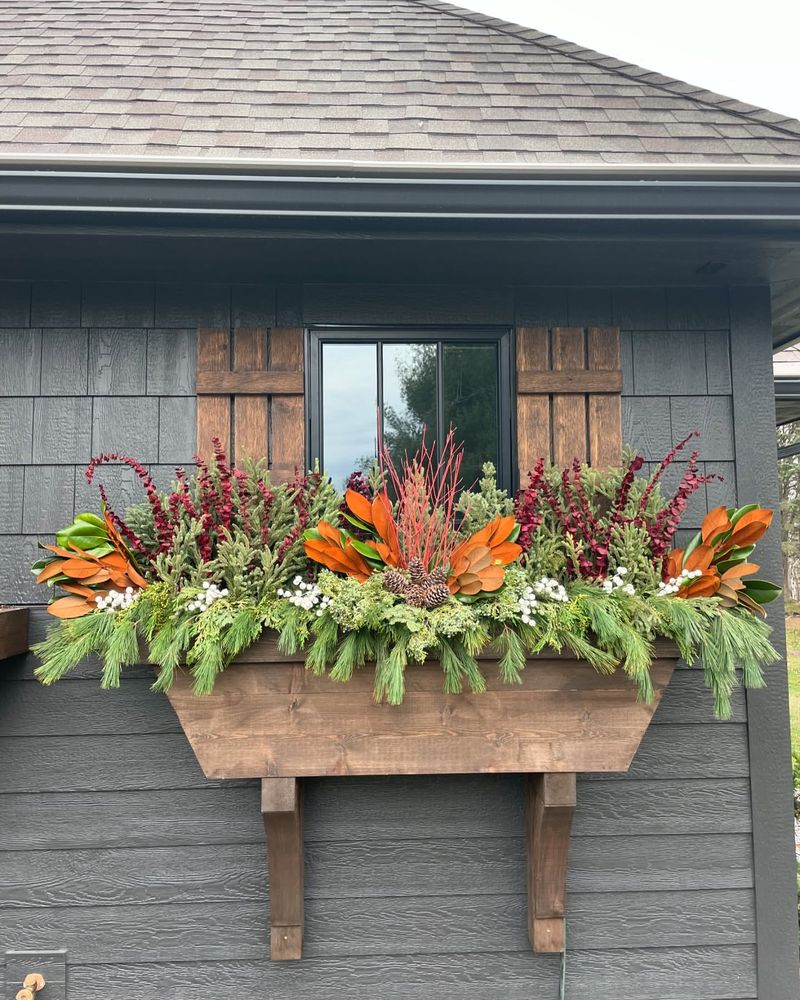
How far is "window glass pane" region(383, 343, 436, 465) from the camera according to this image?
1.96 meters

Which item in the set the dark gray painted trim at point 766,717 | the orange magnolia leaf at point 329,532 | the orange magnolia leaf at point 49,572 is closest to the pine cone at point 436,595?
the orange magnolia leaf at point 329,532

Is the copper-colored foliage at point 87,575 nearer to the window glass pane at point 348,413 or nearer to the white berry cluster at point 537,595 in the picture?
the window glass pane at point 348,413

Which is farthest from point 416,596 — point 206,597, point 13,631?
point 13,631

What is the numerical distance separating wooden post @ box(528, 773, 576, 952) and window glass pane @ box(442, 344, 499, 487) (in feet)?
2.97

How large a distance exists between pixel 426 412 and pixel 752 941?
178 cm

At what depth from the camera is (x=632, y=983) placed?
71.1 inches

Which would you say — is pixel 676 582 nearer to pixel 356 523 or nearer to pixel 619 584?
pixel 619 584

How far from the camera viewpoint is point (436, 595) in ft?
4.87

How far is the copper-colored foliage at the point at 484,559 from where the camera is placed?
1479 millimetres

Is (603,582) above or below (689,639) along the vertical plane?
above

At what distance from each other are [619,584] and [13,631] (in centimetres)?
160

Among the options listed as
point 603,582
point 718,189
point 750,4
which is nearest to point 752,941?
point 603,582

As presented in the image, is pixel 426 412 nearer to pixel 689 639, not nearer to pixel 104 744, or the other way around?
pixel 689 639

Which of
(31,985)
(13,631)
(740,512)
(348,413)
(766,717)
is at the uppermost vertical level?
(348,413)
